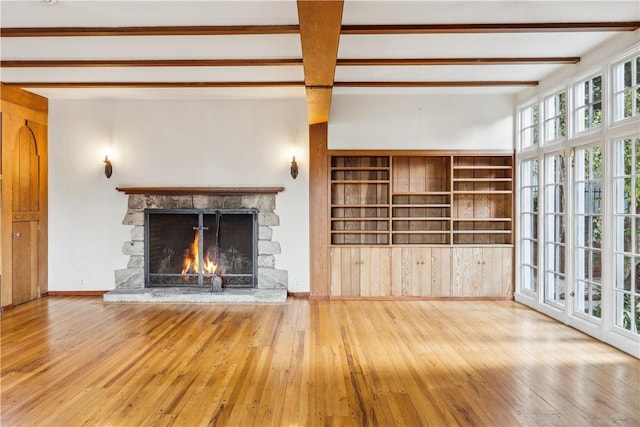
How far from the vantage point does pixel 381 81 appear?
525 centimetres

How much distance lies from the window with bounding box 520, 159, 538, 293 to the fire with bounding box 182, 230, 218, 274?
461cm

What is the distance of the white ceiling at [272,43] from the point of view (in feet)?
10.8

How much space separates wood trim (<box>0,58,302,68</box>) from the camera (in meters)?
4.44

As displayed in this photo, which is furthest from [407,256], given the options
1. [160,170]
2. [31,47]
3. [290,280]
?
[31,47]

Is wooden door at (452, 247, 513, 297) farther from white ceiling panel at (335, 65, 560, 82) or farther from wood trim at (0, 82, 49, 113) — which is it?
wood trim at (0, 82, 49, 113)

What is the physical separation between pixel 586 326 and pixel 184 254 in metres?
5.37

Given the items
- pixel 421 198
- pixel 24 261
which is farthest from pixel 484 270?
pixel 24 261

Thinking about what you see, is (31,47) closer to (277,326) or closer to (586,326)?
(277,326)

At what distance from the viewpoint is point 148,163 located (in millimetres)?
6141

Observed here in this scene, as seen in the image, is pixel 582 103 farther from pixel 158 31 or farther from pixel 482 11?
pixel 158 31

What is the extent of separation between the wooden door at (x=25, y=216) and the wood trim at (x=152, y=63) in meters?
1.47

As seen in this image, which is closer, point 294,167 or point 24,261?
point 24,261

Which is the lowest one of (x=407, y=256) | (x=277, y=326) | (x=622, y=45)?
(x=277, y=326)

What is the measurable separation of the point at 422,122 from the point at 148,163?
4235mm
